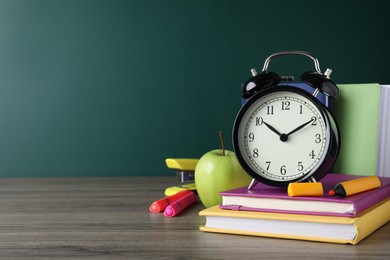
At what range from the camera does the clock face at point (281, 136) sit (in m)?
1.16

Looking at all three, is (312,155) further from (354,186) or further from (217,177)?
(217,177)

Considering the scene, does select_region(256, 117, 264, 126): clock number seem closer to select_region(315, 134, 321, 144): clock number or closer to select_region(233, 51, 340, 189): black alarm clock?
select_region(233, 51, 340, 189): black alarm clock

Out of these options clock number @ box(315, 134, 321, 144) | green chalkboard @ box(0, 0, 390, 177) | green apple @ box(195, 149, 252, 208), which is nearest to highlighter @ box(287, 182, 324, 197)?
clock number @ box(315, 134, 321, 144)

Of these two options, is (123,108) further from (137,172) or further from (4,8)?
(4,8)

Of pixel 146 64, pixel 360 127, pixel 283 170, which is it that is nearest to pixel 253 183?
pixel 283 170

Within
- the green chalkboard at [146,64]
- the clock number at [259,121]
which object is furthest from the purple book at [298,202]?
the green chalkboard at [146,64]

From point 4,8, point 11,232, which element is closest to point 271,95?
point 11,232

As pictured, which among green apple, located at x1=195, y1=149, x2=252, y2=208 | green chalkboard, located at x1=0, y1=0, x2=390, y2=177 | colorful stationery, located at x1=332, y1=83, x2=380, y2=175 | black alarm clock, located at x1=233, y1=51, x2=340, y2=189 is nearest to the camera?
black alarm clock, located at x1=233, y1=51, x2=340, y2=189

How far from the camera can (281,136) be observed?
118cm

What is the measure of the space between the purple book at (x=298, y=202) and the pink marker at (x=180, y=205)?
223 mm

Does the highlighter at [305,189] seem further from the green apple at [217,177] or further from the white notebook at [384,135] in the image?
the white notebook at [384,135]

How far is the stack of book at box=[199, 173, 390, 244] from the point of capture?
1.02m

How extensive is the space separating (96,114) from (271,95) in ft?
4.21

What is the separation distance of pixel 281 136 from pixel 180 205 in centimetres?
33
